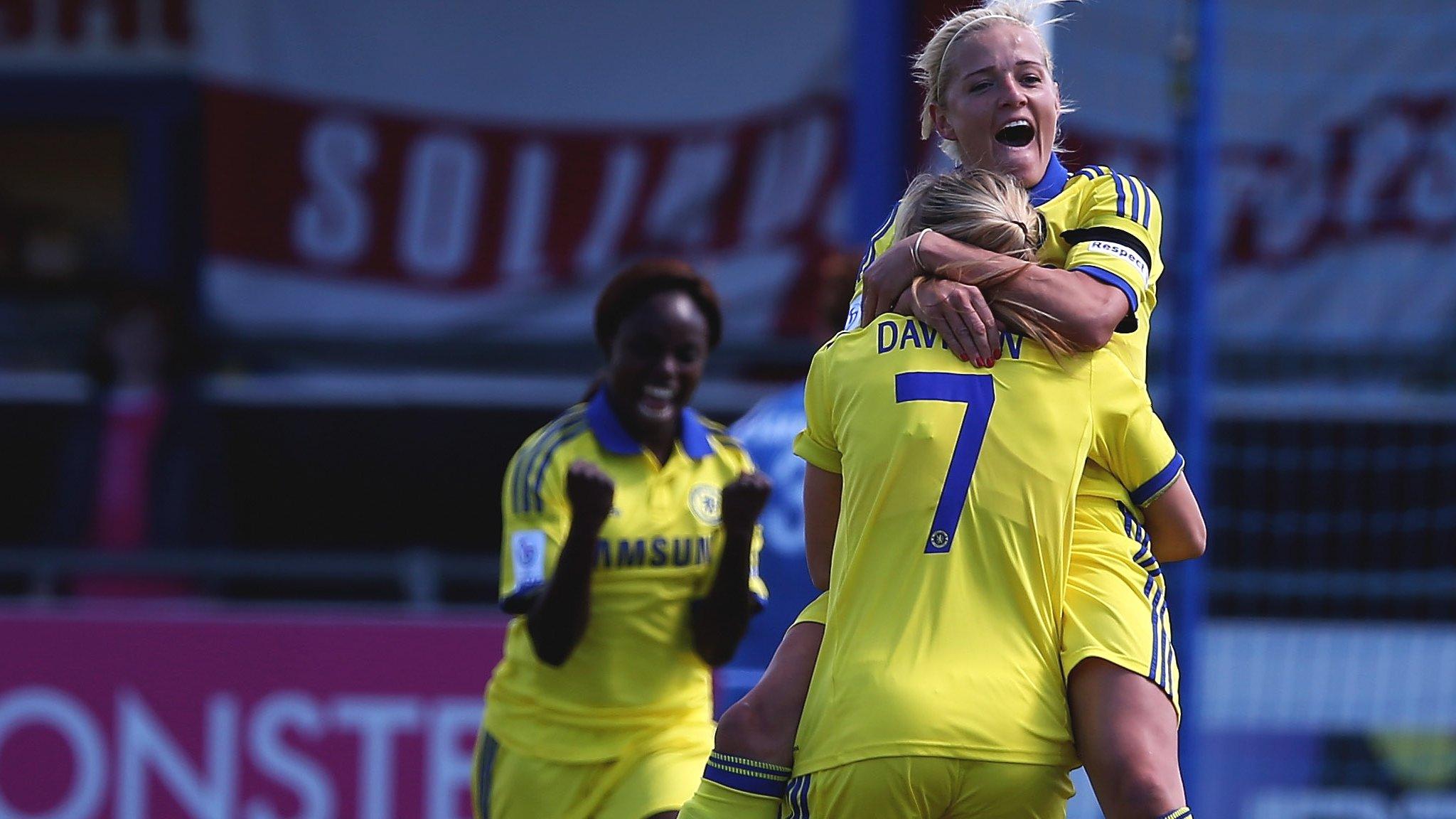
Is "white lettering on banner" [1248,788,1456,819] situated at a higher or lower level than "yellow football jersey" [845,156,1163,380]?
lower

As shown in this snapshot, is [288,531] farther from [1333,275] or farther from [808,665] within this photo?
[808,665]

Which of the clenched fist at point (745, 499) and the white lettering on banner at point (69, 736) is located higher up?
the clenched fist at point (745, 499)

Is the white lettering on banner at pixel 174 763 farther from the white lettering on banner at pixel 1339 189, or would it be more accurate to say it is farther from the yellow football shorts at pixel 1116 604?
the white lettering on banner at pixel 1339 189

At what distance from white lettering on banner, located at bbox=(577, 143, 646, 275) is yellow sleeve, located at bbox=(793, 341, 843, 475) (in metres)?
5.88

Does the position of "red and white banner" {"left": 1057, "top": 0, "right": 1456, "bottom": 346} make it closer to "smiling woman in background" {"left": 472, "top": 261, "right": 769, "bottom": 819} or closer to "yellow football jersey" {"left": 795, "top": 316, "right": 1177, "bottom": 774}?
"smiling woman in background" {"left": 472, "top": 261, "right": 769, "bottom": 819}

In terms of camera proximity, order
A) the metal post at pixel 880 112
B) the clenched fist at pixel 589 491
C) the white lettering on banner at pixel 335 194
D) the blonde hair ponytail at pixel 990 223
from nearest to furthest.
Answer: the blonde hair ponytail at pixel 990 223
the clenched fist at pixel 589 491
the metal post at pixel 880 112
the white lettering on banner at pixel 335 194

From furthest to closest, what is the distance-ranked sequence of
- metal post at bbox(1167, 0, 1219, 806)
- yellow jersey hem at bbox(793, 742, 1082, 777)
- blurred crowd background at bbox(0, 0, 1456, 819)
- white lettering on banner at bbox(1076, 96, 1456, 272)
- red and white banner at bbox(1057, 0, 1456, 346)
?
white lettering on banner at bbox(1076, 96, 1456, 272) < red and white banner at bbox(1057, 0, 1456, 346) < blurred crowd background at bbox(0, 0, 1456, 819) < metal post at bbox(1167, 0, 1219, 806) < yellow jersey hem at bbox(793, 742, 1082, 777)

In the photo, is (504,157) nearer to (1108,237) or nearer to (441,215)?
(441,215)

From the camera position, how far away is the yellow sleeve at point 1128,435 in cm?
289

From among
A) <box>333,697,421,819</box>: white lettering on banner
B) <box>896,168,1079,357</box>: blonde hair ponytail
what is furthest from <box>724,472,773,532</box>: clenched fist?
<box>333,697,421,819</box>: white lettering on banner

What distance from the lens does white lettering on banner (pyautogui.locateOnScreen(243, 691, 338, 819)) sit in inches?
263

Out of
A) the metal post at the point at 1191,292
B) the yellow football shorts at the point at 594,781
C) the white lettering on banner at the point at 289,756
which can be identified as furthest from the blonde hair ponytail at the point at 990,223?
the white lettering on banner at the point at 289,756

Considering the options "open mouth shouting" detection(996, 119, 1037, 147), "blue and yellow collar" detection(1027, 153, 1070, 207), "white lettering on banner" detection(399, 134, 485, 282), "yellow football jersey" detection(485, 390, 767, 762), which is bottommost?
"yellow football jersey" detection(485, 390, 767, 762)

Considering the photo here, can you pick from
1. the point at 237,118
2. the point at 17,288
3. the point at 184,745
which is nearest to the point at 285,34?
the point at 237,118
